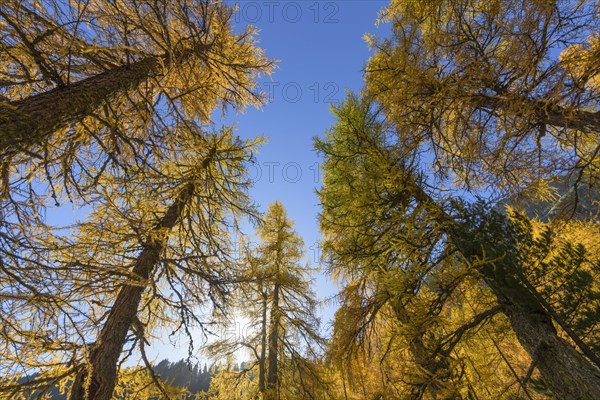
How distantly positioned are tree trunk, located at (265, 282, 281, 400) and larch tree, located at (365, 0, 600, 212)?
6.57m

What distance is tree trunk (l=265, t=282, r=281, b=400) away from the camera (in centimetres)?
660

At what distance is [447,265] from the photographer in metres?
3.67

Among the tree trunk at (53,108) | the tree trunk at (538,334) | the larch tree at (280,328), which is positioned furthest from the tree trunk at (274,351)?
the tree trunk at (53,108)

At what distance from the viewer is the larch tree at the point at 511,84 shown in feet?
8.56

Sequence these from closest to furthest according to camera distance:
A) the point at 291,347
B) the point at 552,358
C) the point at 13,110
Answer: the point at 13,110
the point at 552,358
the point at 291,347

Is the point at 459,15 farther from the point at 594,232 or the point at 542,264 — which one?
the point at 594,232

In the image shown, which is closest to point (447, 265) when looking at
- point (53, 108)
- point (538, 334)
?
point (538, 334)

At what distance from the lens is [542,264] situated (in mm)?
3670

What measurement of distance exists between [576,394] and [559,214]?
91.0 inches

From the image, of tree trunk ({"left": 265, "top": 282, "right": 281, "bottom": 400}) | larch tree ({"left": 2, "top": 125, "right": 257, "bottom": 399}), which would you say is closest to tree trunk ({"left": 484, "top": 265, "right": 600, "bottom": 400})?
larch tree ({"left": 2, "top": 125, "right": 257, "bottom": 399})

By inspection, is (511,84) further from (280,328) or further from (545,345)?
(280,328)

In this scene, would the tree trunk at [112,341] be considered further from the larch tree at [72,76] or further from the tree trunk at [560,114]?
the tree trunk at [560,114]

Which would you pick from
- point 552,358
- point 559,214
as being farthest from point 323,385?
point 559,214

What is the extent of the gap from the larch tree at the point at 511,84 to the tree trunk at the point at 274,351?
6.57m
